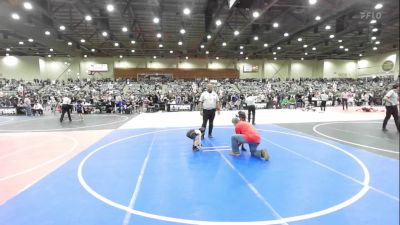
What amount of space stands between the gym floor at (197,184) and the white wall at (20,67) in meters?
34.4

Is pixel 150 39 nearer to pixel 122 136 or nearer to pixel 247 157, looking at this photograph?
pixel 122 136

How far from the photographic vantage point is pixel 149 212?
3344 millimetres

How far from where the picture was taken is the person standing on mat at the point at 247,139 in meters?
5.71

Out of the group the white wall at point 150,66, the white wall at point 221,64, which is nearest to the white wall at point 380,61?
the white wall at point 150,66

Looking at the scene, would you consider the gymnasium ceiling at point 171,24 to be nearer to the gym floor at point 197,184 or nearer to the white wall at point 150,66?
the white wall at point 150,66

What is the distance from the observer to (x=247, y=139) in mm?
5715

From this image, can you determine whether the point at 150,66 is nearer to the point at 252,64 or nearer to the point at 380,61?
the point at 252,64

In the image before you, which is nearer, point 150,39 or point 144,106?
point 144,106

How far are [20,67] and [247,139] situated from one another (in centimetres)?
3989

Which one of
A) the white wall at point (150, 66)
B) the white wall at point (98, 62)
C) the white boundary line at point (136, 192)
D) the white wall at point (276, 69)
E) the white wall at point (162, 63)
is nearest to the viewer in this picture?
the white boundary line at point (136, 192)

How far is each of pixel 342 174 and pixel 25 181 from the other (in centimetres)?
536

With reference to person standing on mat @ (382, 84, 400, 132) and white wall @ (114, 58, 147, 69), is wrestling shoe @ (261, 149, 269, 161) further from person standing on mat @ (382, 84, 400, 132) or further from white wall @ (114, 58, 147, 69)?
white wall @ (114, 58, 147, 69)

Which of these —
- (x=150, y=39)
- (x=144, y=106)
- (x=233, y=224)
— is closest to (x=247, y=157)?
(x=233, y=224)

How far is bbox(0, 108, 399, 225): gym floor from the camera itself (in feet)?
10.6
